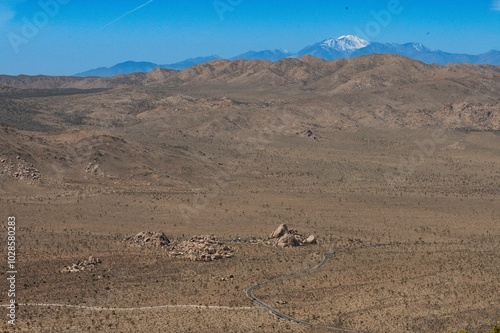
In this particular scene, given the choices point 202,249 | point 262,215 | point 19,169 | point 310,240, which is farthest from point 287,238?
point 19,169

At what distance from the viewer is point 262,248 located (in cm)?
3988

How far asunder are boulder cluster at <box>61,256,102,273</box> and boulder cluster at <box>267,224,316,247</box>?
1082 cm

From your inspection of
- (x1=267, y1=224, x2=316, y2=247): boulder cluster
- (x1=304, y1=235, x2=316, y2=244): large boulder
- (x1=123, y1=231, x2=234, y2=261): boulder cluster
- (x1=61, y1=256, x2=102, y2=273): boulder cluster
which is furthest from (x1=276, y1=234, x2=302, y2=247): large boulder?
(x1=61, y1=256, x2=102, y2=273): boulder cluster

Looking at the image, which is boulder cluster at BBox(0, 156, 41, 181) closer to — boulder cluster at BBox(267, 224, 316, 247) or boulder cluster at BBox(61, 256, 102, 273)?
boulder cluster at BBox(267, 224, 316, 247)

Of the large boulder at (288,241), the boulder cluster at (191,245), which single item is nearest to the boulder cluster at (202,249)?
the boulder cluster at (191,245)

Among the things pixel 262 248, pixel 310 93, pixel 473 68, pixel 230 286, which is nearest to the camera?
pixel 230 286

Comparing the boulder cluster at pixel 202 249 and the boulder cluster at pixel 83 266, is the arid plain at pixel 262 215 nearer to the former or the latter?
the boulder cluster at pixel 83 266

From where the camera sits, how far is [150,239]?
39688 mm

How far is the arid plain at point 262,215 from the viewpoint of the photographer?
28.8 meters

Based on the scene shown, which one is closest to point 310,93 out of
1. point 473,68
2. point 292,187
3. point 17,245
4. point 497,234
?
point 473,68

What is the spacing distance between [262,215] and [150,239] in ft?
40.2

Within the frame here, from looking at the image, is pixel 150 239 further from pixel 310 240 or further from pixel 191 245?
pixel 310 240

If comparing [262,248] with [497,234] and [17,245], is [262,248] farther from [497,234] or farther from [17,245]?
[497,234]

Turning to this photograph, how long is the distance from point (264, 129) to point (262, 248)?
66.1 metres
